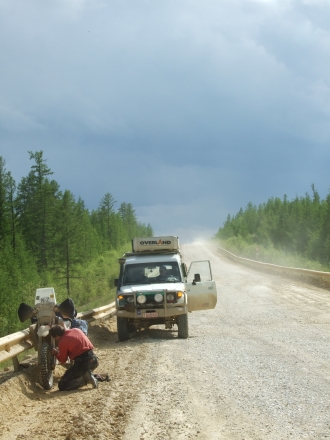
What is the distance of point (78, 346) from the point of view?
8.68 m

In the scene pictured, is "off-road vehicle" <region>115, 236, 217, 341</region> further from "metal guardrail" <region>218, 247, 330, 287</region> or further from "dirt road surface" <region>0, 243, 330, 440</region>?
"metal guardrail" <region>218, 247, 330, 287</region>

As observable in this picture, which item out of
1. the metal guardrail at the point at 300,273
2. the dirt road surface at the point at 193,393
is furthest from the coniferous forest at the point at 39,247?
the dirt road surface at the point at 193,393

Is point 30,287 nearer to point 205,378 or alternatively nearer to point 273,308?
point 273,308

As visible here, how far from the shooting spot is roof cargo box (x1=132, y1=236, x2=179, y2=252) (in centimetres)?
1652

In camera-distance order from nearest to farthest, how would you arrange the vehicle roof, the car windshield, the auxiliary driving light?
the auxiliary driving light
the car windshield
the vehicle roof

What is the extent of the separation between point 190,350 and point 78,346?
3.55 m

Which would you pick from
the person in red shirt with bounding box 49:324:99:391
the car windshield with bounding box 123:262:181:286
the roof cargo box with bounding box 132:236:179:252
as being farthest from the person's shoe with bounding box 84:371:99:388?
the roof cargo box with bounding box 132:236:179:252

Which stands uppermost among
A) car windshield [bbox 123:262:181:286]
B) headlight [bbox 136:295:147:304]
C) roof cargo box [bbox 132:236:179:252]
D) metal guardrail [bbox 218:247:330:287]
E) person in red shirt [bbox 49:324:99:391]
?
roof cargo box [bbox 132:236:179:252]

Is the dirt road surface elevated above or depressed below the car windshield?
below

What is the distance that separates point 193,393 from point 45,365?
2572mm

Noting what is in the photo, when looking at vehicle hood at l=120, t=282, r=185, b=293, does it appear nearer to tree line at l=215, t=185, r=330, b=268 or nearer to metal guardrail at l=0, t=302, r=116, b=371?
metal guardrail at l=0, t=302, r=116, b=371

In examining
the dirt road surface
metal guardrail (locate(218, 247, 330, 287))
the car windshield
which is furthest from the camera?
metal guardrail (locate(218, 247, 330, 287))

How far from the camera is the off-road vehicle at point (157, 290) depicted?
13742 millimetres

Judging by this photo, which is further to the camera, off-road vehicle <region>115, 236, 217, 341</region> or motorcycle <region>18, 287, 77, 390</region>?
off-road vehicle <region>115, 236, 217, 341</region>
